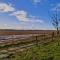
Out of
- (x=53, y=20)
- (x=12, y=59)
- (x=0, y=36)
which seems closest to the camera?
(x=12, y=59)

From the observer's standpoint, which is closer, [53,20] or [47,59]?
[47,59]

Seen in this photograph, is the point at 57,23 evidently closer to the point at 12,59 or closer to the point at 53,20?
the point at 53,20

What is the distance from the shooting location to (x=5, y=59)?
12188mm

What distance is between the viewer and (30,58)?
11.2m

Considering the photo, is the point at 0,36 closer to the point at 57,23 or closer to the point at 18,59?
the point at 57,23

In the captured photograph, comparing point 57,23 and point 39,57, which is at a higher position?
point 57,23

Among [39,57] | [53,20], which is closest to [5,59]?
[39,57]

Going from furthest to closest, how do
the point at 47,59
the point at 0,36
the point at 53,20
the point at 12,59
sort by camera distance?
the point at 0,36 → the point at 53,20 → the point at 12,59 → the point at 47,59

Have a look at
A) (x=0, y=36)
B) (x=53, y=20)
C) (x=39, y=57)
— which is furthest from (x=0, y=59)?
(x=0, y=36)

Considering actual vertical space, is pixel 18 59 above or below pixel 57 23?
below

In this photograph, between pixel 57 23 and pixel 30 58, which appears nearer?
pixel 30 58

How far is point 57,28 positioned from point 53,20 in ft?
3.76

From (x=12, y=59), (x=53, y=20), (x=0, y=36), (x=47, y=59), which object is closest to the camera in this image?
(x=47, y=59)

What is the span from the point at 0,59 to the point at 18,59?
142cm
